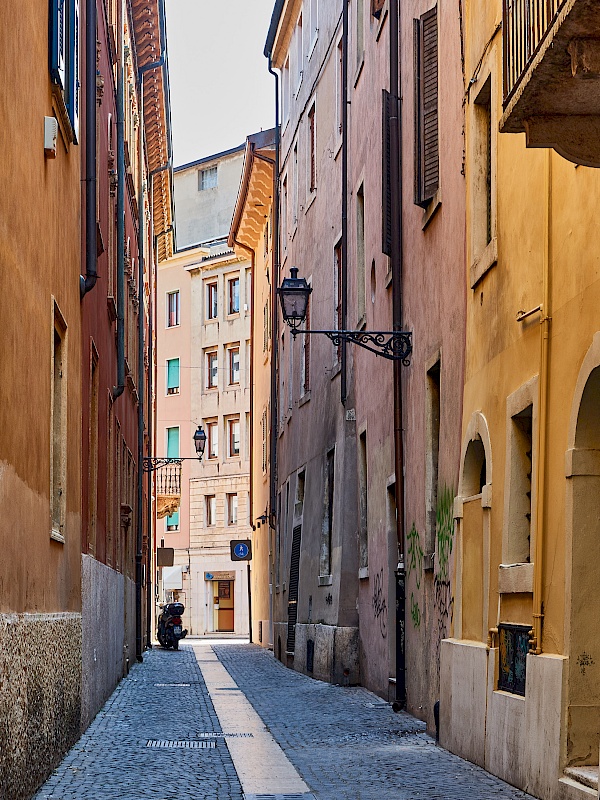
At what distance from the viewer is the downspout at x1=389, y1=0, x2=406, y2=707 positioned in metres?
15.0

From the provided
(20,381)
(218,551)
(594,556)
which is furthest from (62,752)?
(218,551)

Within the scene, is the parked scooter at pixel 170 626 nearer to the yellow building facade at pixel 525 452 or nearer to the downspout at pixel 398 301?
the downspout at pixel 398 301

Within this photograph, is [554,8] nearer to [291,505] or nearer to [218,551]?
[291,505]

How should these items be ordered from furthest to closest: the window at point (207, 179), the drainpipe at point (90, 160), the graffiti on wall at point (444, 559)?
the window at point (207, 179), the drainpipe at point (90, 160), the graffiti on wall at point (444, 559)

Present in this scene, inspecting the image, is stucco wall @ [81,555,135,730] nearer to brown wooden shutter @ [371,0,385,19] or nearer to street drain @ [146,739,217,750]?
street drain @ [146,739,217,750]

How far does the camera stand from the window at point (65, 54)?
32.9ft

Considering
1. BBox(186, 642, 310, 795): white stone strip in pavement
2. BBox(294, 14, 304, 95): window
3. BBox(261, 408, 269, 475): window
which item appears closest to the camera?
BBox(186, 642, 310, 795): white stone strip in pavement

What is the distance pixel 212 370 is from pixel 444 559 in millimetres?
45984

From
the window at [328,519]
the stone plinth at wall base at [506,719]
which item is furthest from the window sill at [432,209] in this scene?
the window at [328,519]

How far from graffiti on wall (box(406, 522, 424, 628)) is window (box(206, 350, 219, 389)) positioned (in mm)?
43009

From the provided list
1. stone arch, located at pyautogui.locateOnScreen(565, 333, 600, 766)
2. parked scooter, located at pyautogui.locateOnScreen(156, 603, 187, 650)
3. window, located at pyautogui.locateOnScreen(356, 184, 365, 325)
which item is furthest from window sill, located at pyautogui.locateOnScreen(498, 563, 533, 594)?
parked scooter, located at pyautogui.locateOnScreen(156, 603, 187, 650)

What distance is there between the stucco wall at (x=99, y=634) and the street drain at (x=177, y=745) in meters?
0.73

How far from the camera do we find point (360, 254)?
20.0m

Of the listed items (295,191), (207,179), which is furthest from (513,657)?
(207,179)
